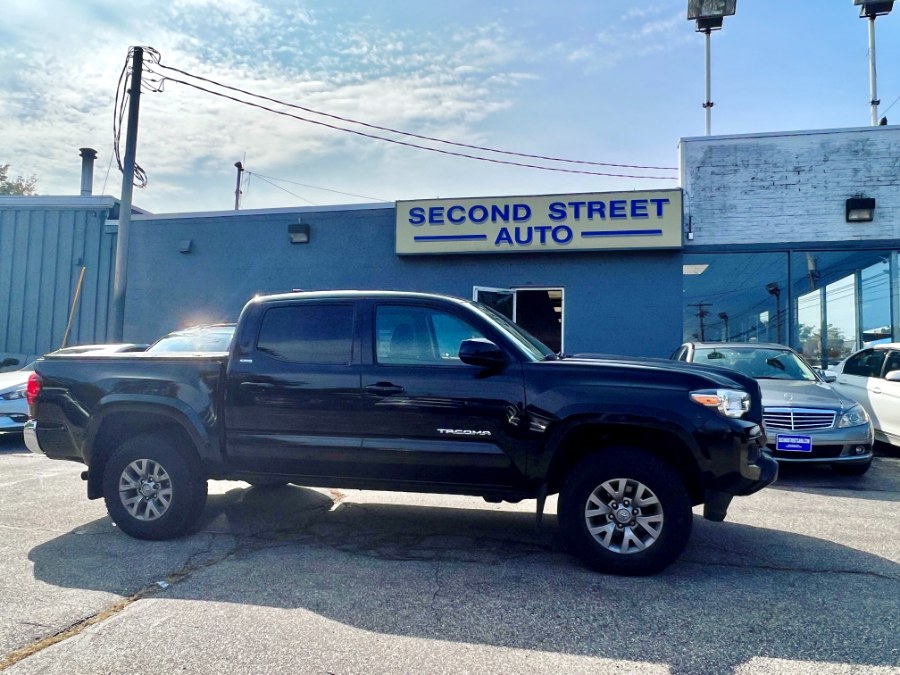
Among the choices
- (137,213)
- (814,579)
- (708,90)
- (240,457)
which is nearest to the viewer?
(814,579)

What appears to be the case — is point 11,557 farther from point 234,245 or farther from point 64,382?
point 234,245

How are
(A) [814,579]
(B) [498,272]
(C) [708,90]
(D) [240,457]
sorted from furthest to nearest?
(C) [708,90] → (B) [498,272] → (D) [240,457] → (A) [814,579]

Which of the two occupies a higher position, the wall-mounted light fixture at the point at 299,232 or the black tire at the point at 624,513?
the wall-mounted light fixture at the point at 299,232

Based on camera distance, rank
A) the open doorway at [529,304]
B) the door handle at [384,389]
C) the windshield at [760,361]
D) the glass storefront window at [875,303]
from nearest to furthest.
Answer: the door handle at [384,389]
the windshield at [760,361]
the glass storefront window at [875,303]
the open doorway at [529,304]

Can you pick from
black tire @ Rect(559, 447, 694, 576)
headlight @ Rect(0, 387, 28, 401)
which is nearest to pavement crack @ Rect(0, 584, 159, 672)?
black tire @ Rect(559, 447, 694, 576)

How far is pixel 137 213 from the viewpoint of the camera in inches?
665

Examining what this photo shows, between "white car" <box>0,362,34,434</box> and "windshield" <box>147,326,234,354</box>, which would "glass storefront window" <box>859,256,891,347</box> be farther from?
"white car" <box>0,362,34,434</box>

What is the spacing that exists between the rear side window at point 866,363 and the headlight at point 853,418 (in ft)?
8.40

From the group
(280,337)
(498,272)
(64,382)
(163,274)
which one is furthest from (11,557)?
(163,274)

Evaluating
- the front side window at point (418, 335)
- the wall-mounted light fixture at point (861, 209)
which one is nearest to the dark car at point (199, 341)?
the front side window at point (418, 335)

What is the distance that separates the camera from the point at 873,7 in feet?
48.5

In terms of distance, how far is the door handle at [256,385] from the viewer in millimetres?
5113

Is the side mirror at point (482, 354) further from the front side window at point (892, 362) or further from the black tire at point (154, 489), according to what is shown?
the front side window at point (892, 362)

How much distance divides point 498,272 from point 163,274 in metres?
7.56
